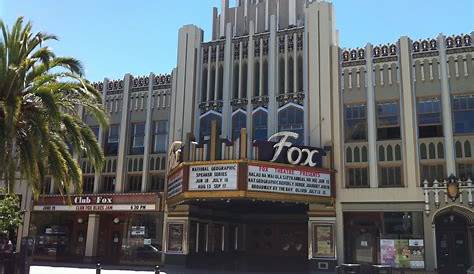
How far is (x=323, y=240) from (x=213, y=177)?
7.64 metres

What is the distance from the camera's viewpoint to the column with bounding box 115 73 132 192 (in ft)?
114

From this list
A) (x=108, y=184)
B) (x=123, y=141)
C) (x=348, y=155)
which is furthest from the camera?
(x=108, y=184)

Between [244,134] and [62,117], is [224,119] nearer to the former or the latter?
[244,134]

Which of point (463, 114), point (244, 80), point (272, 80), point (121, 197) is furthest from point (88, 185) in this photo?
point (463, 114)

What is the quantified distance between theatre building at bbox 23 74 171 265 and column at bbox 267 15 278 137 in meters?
7.13

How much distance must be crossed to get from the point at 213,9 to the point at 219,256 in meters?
17.4

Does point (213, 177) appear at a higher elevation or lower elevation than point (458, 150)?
lower

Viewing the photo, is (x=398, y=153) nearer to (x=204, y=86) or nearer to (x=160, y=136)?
(x=204, y=86)

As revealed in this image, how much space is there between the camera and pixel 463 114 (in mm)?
28328

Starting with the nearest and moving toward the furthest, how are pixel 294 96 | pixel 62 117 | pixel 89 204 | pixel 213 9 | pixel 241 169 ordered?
pixel 62 117, pixel 241 169, pixel 294 96, pixel 89 204, pixel 213 9

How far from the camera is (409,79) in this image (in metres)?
29.4

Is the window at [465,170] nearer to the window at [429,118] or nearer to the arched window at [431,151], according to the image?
the arched window at [431,151]

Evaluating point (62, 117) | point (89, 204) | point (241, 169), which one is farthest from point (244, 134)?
point (89, 204)

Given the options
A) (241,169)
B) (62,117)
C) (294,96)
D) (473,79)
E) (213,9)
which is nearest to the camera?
(62,117)
